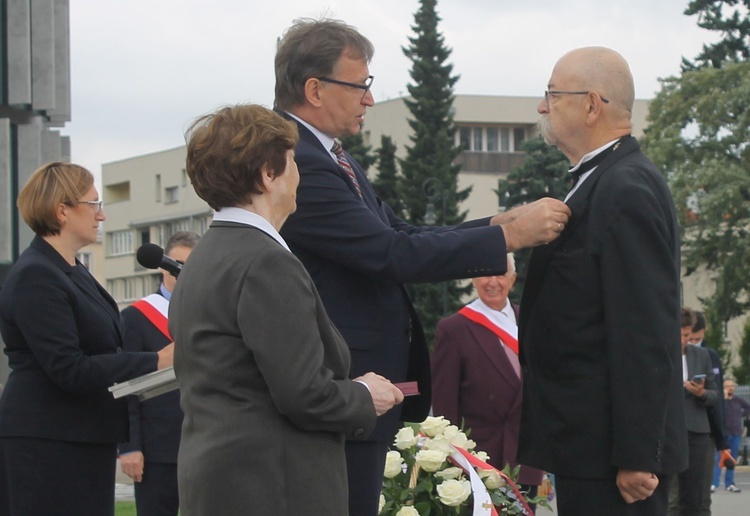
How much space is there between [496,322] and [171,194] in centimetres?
9602

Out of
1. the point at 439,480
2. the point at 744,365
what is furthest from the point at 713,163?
the point at 439,480

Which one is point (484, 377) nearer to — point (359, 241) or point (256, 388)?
point (359, 241)

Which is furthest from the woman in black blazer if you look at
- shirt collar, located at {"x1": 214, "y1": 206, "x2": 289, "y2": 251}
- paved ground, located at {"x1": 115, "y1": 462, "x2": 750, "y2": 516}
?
paved ground, located at {"x1": 115, "y1": 462, "x2": 750, "y2": 516}

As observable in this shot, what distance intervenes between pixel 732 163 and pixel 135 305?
1551 inches

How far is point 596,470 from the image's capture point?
4305 mm

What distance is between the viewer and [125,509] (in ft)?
46.9

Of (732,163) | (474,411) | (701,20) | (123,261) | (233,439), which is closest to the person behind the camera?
(233,439)

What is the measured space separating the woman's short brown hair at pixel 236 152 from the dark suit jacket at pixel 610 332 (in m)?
1.20

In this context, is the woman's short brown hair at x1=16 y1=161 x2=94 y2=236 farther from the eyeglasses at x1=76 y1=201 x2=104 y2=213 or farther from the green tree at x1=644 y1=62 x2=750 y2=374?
the green tree at x1=644 y1=62 x2=750 y2=374

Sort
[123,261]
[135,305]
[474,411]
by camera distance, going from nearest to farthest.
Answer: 1. [135,305]
2. [474,411]
3. [123,261]

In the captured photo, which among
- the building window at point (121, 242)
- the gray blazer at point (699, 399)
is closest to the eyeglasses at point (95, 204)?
the gray blazer at point (699, 399)

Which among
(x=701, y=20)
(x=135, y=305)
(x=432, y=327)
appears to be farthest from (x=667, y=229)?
(x=432, y=327)

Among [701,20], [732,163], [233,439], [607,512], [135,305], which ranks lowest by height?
[607,512]

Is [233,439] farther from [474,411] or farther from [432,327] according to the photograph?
[432,327]
